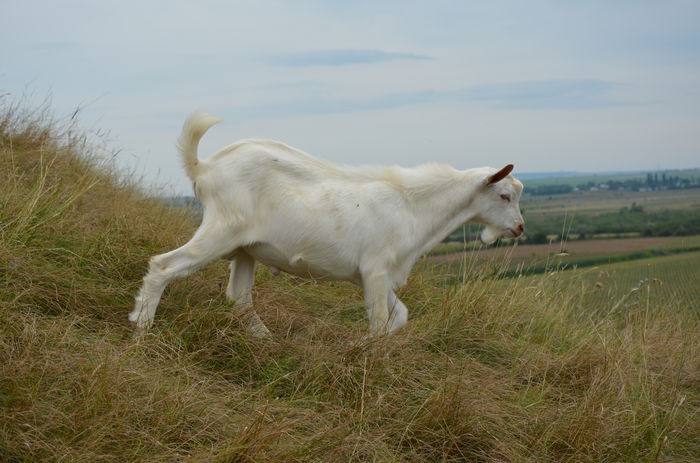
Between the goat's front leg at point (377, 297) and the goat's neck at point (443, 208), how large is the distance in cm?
42

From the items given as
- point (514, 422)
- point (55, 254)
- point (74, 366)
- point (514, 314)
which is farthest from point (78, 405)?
point (514, 314)

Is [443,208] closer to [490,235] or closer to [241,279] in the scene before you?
[490,235]

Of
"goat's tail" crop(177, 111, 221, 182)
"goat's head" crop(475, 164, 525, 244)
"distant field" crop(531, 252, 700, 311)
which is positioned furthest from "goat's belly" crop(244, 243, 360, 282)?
"distant field" crop(531, 252, 700, 311)

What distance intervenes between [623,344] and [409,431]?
2955 mm

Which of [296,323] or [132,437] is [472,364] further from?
[132,437]

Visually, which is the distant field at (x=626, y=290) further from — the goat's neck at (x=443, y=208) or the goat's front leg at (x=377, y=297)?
the goat's front leg at (x=377, y=297)

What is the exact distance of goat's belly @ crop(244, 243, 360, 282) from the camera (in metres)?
5.61

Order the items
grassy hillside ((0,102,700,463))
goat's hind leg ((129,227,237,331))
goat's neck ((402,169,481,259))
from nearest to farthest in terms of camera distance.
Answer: grassy hillside ((0,102,700,463)), goat's hind leg ((129,227,237,331)), goat's neck ((402,169,481,259))

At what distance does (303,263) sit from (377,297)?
63 cm

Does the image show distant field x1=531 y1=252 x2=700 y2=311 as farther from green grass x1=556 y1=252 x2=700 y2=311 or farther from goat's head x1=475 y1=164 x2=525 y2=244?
goat's head x1=475 y1=164 x2=525 y2=244

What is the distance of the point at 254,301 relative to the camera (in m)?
6.38

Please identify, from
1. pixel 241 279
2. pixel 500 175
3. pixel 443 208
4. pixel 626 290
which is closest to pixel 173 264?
pixel 241 279

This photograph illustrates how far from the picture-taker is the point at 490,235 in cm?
650

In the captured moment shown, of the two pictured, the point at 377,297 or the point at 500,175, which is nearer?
the point at 377,297
